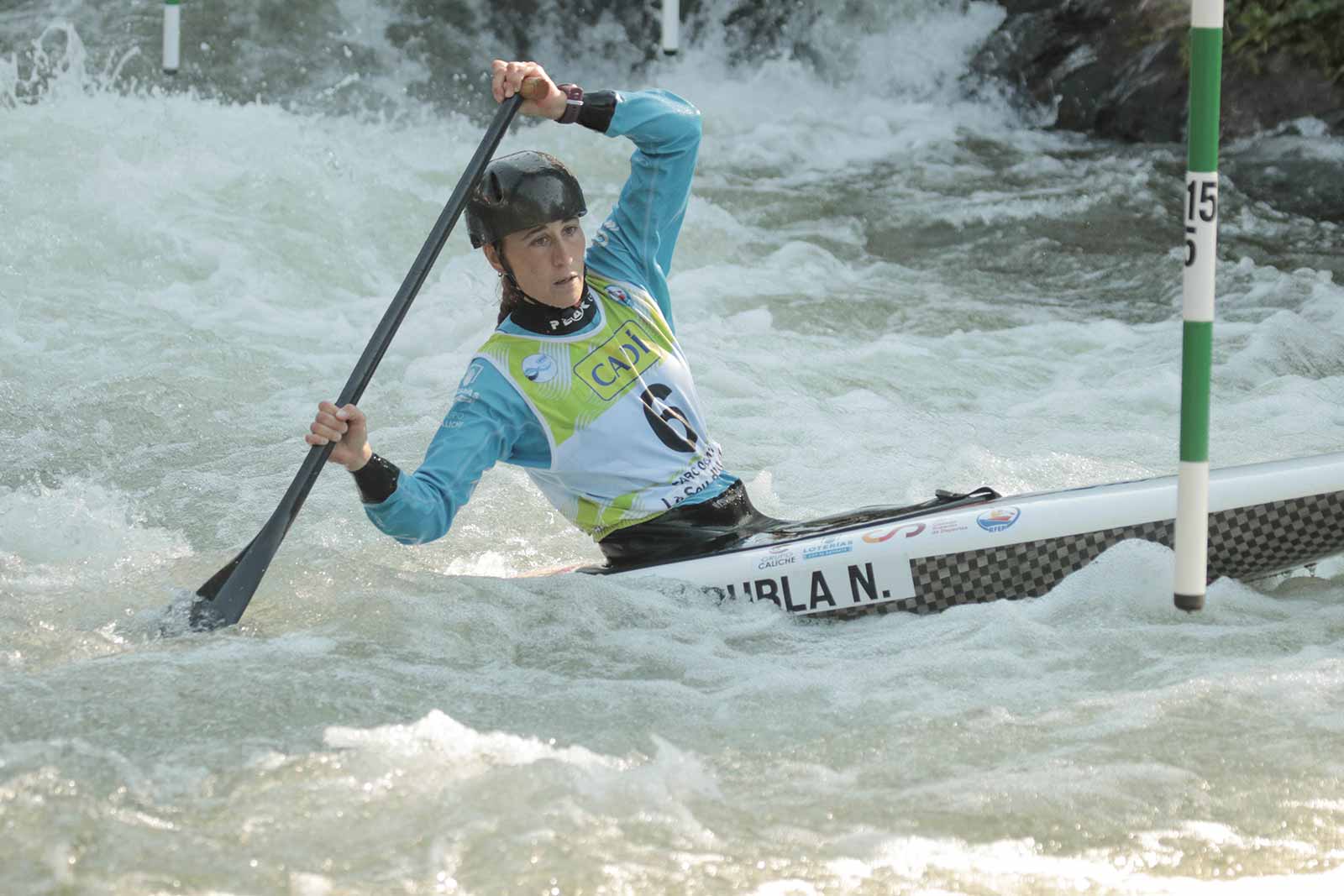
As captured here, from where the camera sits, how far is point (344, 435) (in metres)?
3.14

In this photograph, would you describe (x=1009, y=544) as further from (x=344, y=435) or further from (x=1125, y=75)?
(x=1125, y=75)

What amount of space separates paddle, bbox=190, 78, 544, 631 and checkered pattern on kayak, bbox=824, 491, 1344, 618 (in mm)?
1090

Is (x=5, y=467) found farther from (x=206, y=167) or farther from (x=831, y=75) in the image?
(x=831, y=75)

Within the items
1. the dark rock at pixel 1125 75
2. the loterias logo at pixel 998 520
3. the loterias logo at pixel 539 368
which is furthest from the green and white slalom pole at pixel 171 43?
the loterias logo at pixel 998 520

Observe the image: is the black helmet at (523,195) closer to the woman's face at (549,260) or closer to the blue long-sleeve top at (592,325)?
the woman's face at (549,260)

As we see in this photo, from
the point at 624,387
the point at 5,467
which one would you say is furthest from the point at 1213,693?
the point at 5,467

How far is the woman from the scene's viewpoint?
3357 millimetres

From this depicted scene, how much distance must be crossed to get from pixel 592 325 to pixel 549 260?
17 centimetres

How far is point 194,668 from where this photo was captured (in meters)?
3.11

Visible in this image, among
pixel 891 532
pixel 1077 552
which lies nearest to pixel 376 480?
pixel 891 532

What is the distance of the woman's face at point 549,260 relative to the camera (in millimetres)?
3395

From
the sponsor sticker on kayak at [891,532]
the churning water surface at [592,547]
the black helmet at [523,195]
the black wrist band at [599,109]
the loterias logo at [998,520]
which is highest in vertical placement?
the black wrist band at [599,109]

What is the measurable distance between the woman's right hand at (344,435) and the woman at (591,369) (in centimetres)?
5

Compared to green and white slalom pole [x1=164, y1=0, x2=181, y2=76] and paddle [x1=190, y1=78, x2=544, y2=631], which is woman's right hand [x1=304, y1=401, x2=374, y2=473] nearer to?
paddle [x1=190, y1=78, x2=544, y2=631]
